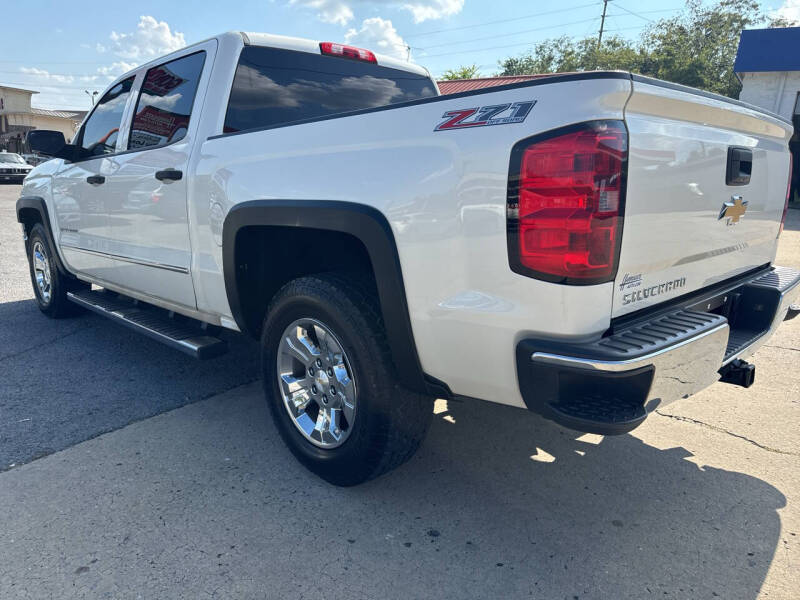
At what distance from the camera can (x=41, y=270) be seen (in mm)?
5672

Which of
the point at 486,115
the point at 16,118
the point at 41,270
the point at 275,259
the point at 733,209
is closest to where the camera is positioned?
the point at 486,115

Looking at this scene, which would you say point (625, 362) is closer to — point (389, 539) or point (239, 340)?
point (389, 539)

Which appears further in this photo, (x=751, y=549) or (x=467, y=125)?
(x=751, y=549)

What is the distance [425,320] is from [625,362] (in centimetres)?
73

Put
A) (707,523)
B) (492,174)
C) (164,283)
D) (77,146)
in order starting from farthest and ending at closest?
(77,146)
(164,283)
(707,523)
(492,174)

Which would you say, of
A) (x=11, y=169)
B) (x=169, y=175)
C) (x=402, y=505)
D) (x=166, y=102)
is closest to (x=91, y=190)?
(x=166, y=102)

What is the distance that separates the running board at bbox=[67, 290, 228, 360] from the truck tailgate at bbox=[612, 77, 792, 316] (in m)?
2.30

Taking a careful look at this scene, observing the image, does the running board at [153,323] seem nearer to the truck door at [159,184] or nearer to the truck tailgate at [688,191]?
the truck door at [159,184]

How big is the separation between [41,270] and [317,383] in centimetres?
431

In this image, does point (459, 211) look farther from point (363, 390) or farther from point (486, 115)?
point (363, 390)

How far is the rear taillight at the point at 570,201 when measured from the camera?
176 centimetres

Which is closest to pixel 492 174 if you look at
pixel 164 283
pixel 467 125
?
pixel 467 125

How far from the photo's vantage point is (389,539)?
2393 millimetres

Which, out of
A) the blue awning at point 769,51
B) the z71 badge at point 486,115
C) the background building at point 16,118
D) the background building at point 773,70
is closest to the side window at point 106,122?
the z71 badge at point 486,115
